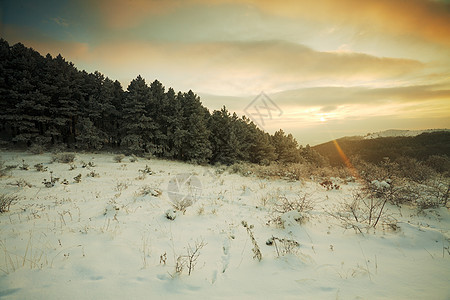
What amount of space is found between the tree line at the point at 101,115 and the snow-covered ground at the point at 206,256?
67.3 feet

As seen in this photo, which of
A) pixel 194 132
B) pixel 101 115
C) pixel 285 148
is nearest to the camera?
pixel 194 132

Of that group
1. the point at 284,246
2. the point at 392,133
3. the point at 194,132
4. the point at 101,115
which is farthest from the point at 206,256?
the point at 392,133

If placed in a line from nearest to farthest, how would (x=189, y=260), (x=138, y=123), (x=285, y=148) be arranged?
(x=189, y=260) → (x=138, y=123) → (x=285, y=148)

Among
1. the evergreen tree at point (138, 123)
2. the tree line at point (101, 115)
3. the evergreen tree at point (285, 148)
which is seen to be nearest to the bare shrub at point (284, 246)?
the tree line at point (101, 115)

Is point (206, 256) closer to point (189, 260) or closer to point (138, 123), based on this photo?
point (189, 260)

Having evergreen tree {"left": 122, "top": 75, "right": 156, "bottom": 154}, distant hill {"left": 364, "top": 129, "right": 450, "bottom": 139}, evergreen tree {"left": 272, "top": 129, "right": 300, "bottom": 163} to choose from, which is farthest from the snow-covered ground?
distant hill {"left": 364, "top": 129, "right": 450, "bottom": 139}

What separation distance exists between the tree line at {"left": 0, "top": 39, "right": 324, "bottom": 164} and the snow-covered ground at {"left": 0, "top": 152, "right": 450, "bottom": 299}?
A: 2051 centimetres

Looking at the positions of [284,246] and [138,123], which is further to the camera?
[138,123]

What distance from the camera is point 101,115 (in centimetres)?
2775

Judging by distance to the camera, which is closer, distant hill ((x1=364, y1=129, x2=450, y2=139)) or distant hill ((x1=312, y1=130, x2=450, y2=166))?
distant hill ((x1=312, y1=130, x2=450, y2=166))

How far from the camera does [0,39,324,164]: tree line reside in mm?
20938

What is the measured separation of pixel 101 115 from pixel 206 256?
32732 millimetres

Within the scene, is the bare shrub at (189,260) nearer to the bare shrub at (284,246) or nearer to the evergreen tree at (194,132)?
the bare shrub at (284,246)

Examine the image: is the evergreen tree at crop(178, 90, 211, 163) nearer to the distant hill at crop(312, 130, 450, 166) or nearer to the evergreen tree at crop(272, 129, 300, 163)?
the evergreen tree at crop(272, 129, 300, 163)
